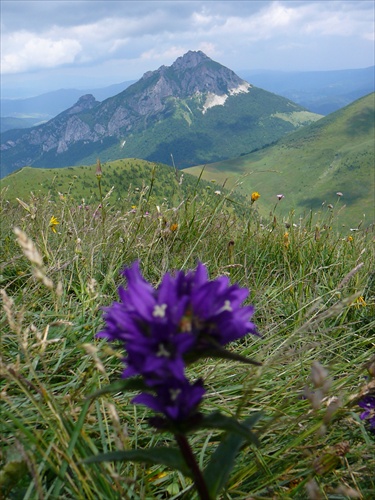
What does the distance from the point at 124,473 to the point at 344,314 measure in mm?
2067

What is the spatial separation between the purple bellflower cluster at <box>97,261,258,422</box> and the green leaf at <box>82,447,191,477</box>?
12 cm

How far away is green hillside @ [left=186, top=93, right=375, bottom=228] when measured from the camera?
123 m

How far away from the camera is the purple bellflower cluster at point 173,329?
958 mm

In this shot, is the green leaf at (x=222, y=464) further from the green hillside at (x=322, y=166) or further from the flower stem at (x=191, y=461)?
the green hillside at (x=322, y=166)

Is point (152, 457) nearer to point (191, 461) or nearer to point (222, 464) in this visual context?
point (191, 461)

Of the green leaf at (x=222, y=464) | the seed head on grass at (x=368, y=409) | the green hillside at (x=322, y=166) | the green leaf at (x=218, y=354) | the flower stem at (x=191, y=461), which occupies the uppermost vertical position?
the green leaf at (x=218, y=354)

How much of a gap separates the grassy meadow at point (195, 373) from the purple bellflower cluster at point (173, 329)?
11.3 inches

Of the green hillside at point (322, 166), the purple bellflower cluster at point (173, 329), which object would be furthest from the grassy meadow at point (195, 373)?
the green hillside at point (322, 166)

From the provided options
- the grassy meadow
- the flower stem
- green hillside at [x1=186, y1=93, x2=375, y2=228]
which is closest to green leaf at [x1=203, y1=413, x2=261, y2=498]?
the flower stem

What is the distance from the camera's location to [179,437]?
1056 millimetres

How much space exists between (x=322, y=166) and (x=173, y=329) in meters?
150

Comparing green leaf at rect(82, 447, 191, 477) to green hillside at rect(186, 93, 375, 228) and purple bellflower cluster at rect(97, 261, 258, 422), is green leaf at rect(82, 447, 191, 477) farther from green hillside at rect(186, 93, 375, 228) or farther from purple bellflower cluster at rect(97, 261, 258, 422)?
green hillside at rect(186, 93, 375, 228)

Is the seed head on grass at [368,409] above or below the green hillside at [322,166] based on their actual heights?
above

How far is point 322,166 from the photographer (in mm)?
141625
